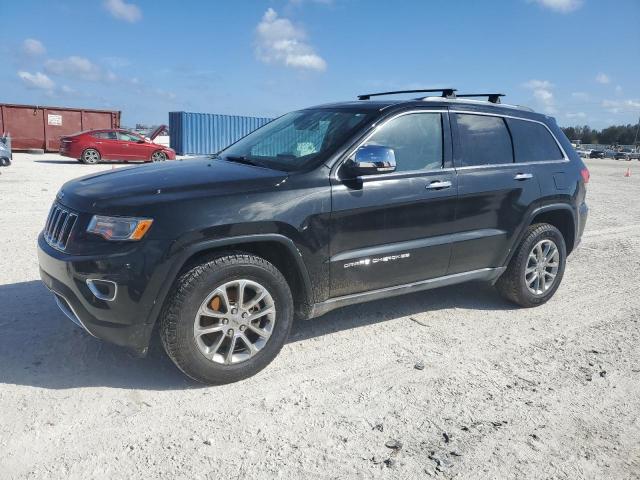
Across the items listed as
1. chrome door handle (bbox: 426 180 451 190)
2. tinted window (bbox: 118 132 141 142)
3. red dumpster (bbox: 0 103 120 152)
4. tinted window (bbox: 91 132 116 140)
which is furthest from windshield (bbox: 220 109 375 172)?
red dumpster (bbox: 0 103 120 152)

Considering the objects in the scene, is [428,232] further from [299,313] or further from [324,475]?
[324,475]

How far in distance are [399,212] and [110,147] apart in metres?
19.4

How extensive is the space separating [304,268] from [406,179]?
106 cm

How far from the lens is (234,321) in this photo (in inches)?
130

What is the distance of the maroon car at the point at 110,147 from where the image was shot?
66.0 ft

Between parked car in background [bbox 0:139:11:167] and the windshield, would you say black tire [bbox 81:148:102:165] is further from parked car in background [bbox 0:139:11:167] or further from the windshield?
the windshield

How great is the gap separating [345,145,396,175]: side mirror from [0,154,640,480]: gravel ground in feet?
4.36

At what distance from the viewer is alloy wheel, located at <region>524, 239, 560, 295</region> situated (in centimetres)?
482

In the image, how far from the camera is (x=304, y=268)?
11.4 feet

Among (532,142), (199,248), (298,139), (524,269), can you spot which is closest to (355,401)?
(199,248)

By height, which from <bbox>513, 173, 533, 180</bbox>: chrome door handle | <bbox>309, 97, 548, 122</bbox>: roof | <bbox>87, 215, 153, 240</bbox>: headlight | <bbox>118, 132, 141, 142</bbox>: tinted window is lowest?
<bbox>87, 215, 153, 240</bbox>: headlight

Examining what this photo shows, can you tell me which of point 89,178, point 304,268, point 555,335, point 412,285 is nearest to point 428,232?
point 412,285

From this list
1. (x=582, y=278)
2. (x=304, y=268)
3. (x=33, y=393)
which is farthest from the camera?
(x=582, y=278)

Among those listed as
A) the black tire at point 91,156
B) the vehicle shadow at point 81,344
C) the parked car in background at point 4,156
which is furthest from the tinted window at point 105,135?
the vehicle shadow at point 81,344
